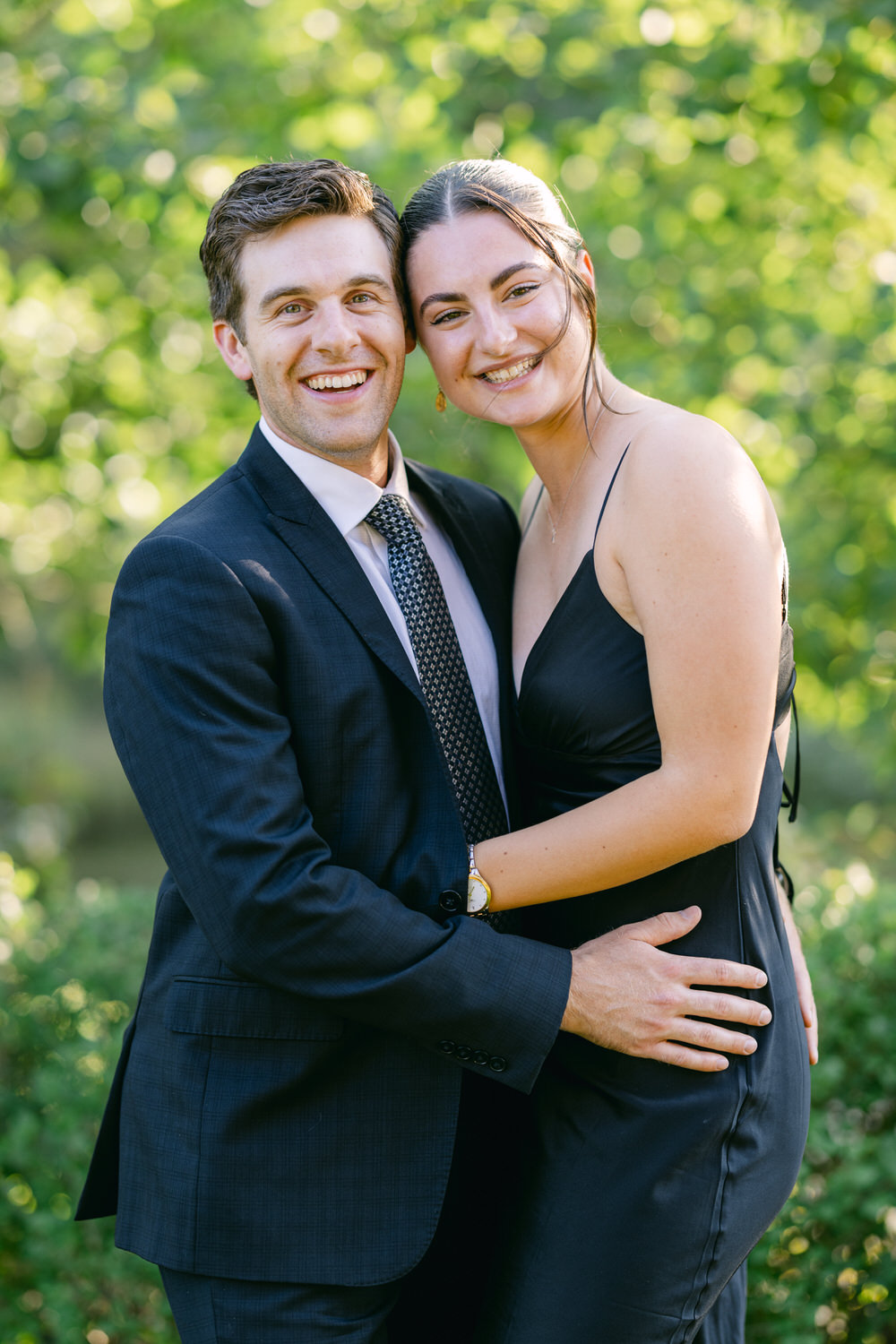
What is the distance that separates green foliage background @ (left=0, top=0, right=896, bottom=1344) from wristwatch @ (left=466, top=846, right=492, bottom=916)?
1536mm

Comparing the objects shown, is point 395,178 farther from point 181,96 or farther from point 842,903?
point 842,903

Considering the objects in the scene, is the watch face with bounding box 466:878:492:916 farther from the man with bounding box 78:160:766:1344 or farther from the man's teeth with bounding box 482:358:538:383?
the man's teeth with bounding box 482:358:538:383

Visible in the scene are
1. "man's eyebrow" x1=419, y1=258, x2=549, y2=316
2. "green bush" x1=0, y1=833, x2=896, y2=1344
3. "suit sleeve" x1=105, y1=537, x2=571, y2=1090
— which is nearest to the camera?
"suit sleeve" x1=105, y1=537, x2=571, y2=1090

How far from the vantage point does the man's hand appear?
1.89 meters

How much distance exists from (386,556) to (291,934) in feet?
2.50

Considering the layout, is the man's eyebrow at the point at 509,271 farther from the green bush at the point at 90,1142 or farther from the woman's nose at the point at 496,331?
the green bush at the point at 90,1142

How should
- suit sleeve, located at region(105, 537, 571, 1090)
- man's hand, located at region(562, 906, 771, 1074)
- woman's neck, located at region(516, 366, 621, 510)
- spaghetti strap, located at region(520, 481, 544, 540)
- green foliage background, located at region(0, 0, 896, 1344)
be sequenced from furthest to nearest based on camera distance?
green foliage background, located at region(0, 0, 896, 1344), spaghetti strap, located at region(520, 481, 544, 540), woman's neck, located at region(516, 366, 621, 510), man's hand, located at region(562, 906, 771, 1074), suit sleeve, located at region(105, 537, 571, 1090)

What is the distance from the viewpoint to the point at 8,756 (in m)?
10.0

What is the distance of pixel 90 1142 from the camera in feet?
9.74

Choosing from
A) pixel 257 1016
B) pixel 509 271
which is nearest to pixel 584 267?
pixel 509 271

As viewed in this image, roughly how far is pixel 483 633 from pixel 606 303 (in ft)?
→ 10.8

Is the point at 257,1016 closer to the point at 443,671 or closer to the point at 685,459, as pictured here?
the point at 443,671

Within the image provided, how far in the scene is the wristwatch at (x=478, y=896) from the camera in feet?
6.41

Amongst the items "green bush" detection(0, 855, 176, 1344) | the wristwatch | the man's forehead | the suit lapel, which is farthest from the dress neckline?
"green bush" detection(0, 855, 176, 1344)
